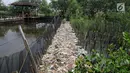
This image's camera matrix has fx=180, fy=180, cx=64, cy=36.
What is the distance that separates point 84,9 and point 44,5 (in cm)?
1077

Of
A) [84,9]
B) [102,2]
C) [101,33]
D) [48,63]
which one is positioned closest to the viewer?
[48,63]

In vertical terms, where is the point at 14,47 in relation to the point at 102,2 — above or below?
below

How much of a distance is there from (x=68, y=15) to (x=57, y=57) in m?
17.0

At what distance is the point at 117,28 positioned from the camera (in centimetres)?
733

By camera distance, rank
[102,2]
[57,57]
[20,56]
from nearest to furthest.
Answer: [20,56] < [57,57] < [102,2]

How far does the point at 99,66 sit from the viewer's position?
5.09ft

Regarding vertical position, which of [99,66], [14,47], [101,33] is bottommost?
[14,47]

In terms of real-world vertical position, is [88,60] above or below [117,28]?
above

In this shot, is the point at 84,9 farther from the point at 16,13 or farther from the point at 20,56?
the point at 20,56

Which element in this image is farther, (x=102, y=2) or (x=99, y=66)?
(x=102, y=2)

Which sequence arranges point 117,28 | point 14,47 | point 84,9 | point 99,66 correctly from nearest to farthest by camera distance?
point 99,66 → point 117,28 → point 14,47 → point 84,9

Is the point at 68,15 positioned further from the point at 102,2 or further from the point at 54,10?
the point at 54,10

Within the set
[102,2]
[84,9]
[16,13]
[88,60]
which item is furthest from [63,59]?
[16,13]

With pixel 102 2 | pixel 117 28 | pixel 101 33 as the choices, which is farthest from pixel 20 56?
pixel 102 2
